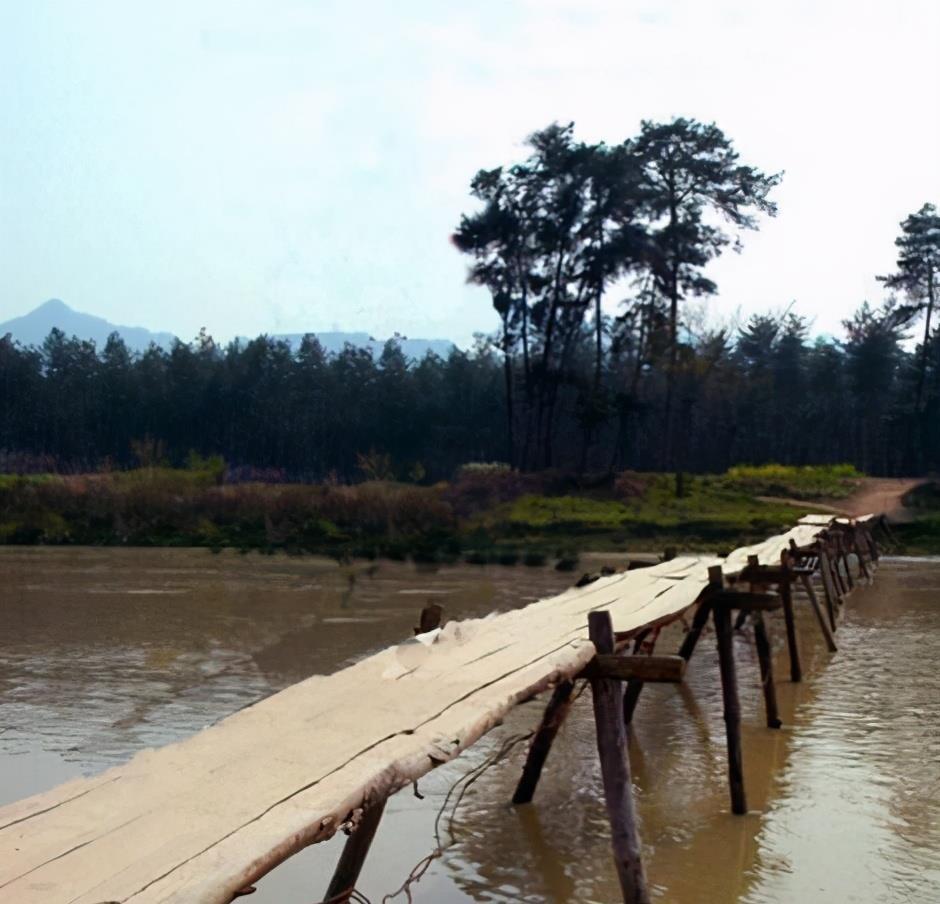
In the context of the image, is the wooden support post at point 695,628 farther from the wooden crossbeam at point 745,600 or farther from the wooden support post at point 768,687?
the wooden crossbeam at point 745,600

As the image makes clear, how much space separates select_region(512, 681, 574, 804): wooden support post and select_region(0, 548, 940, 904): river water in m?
0.11

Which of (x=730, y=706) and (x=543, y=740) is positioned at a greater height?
(x=730, y=706)

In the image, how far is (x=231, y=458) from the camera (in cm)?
4609

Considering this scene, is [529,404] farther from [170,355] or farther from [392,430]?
[170,355]

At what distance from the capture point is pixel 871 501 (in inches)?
1316

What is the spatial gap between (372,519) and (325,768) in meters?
23.8

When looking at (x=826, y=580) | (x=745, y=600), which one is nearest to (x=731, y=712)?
(x=745, y=600)

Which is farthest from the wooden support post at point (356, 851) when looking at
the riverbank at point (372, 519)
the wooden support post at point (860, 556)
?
the riverbank at point (372, 519)

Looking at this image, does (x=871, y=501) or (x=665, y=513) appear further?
(x=871, y=501)

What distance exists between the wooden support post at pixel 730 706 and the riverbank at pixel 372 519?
603 inches

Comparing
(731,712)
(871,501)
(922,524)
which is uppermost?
(871,501)

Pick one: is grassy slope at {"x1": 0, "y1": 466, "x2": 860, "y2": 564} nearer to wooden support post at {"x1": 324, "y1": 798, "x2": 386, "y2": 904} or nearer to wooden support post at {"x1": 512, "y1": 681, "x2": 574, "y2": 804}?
wooden support post at {"x1": 512, "y1": 681, "x2": 574, "y2": 804}

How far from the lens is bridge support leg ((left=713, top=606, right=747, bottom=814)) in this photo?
7.42 meters

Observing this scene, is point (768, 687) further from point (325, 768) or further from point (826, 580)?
point (325, 768)
